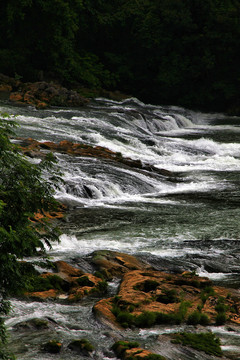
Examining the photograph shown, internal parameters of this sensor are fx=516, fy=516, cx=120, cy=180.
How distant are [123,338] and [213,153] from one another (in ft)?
55.3

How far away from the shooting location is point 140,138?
72.8 feet

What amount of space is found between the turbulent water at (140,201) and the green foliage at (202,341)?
17cm

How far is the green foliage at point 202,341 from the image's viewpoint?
17.7ft

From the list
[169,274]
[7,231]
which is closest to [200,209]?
[169,274]

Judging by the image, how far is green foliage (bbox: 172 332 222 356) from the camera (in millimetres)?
5387

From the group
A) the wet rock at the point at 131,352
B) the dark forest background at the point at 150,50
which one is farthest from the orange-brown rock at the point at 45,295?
the dark forest background at the point at 150,50

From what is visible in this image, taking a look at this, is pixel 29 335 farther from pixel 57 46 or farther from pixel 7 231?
pixel 57 46

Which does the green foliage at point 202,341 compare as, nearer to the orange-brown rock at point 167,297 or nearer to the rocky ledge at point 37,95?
the orange-brown rock at point 167,297

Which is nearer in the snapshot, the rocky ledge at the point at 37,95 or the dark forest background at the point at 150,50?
the rocky ledge at the point at 37,95

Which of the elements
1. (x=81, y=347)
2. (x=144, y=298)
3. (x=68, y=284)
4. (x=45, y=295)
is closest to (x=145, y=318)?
(x=144, y=298)

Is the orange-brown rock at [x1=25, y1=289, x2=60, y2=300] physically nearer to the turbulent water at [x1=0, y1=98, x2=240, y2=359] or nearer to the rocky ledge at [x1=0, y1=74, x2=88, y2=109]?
the turbulent water at [x1=0, y1=98, x2=240, y2=359]

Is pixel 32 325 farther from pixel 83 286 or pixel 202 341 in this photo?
pixel 202 341

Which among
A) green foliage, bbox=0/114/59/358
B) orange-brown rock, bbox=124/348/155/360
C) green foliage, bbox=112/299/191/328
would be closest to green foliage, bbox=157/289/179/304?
green foliage, bbox=112/299/191/328

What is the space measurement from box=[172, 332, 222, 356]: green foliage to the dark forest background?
30416 millimetres
